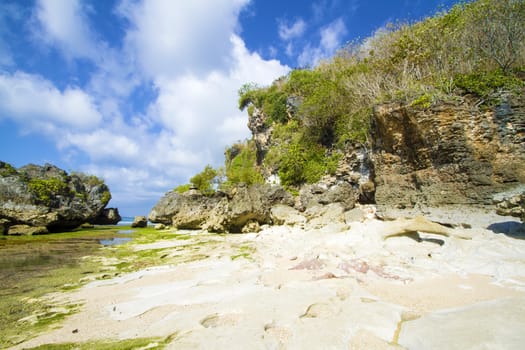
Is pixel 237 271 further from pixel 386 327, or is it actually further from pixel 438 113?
pixel 438 113

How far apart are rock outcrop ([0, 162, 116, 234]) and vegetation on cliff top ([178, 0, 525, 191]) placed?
17.9 m

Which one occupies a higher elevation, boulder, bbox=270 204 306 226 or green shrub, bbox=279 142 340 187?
green shrub, bbox=279 142 340 187

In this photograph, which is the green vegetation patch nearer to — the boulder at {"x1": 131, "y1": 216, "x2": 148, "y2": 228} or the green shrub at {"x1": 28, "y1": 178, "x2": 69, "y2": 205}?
the green shrub at {"x1": 28, "y1": 178, "x2": 69, "y2": 205}

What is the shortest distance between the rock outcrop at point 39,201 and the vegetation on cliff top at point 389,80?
1787 cm

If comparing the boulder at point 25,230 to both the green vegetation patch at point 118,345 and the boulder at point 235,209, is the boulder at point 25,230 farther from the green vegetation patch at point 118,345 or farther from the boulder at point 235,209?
the green vegetation patch at point 118,345

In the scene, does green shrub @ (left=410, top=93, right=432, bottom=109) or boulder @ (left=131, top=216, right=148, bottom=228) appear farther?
boulder @ (left=131, top=216, right=148, bottom=228)

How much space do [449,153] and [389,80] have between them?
31.4ft

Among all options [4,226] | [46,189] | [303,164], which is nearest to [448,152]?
[303,164]

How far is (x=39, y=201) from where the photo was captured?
23953mm

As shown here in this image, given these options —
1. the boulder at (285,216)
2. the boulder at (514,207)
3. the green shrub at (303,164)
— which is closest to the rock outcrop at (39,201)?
the boulder at (285,216)

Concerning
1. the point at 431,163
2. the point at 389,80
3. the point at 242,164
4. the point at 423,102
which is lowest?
the point at 431,163

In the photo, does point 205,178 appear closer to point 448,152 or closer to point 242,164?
point 242,164

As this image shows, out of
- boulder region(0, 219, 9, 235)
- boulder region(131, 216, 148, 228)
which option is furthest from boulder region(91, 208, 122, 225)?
boulder region(0, 219, 9, 235)

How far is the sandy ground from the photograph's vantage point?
263 centimetres
